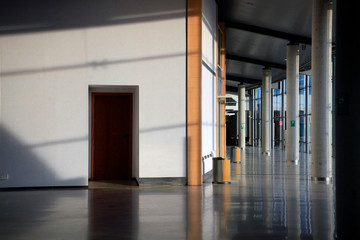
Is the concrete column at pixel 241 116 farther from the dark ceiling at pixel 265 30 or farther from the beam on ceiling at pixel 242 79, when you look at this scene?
the dark ceiling at pixel 265 30

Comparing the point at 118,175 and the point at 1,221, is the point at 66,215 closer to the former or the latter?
the point at 1,221

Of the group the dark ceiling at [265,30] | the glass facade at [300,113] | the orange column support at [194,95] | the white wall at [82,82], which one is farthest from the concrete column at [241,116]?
the white wall at [82,82]

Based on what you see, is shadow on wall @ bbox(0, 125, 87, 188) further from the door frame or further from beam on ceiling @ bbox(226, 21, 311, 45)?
beam on ceiling @ bbox(226, 21, 311, 45)

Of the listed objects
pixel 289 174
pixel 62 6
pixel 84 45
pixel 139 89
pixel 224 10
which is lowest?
pixel 289 174

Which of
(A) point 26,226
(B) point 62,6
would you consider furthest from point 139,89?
(A) point 26,226

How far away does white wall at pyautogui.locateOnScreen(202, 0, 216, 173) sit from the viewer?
1535 centimetres

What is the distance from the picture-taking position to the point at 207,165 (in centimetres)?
1644

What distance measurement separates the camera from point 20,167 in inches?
508

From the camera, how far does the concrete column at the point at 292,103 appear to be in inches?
967

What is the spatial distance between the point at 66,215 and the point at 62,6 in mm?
6616
